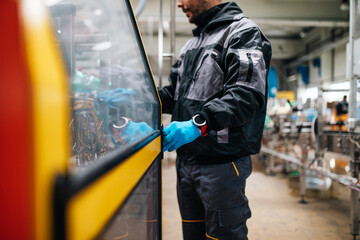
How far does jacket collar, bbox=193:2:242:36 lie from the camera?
44.7 inches

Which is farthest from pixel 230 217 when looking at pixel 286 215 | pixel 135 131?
pixel 286 215

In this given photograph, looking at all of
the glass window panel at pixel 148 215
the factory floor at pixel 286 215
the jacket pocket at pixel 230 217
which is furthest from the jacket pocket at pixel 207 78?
the factory floor at pixel 286 215

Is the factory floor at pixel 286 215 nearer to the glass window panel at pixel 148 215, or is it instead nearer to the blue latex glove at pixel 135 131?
the glass window panel at pixel 148 215

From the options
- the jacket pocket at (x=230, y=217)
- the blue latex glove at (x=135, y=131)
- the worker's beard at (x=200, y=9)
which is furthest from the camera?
the worker's beard at (x=200, y=9)

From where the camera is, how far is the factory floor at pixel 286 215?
2.18m

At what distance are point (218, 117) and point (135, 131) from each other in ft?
0.94

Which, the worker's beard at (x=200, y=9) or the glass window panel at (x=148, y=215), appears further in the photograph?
the worker's beard at (x=200, y=9)

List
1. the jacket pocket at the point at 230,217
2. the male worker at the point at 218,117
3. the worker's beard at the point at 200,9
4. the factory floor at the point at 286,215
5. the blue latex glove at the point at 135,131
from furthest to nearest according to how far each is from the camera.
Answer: the factory floor at the point at 286,215, the worker's beard at the point at 200,9, the jacket pocket at the point at 230,217, the male worker at the point at 218,117, the blue latex glove at the point at 135,131

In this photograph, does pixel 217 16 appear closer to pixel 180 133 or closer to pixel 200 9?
pixel 200 9

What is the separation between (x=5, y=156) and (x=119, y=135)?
71 centimetres

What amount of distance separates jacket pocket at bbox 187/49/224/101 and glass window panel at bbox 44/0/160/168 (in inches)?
8.0

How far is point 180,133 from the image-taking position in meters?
0.93

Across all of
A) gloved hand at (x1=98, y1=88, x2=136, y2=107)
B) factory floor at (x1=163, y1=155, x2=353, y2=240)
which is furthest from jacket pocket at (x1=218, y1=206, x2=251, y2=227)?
factory floor at (x1=163, y1=155, x2=353, y2=240)

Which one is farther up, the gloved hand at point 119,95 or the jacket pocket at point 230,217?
the gloved hand at point 119,95
